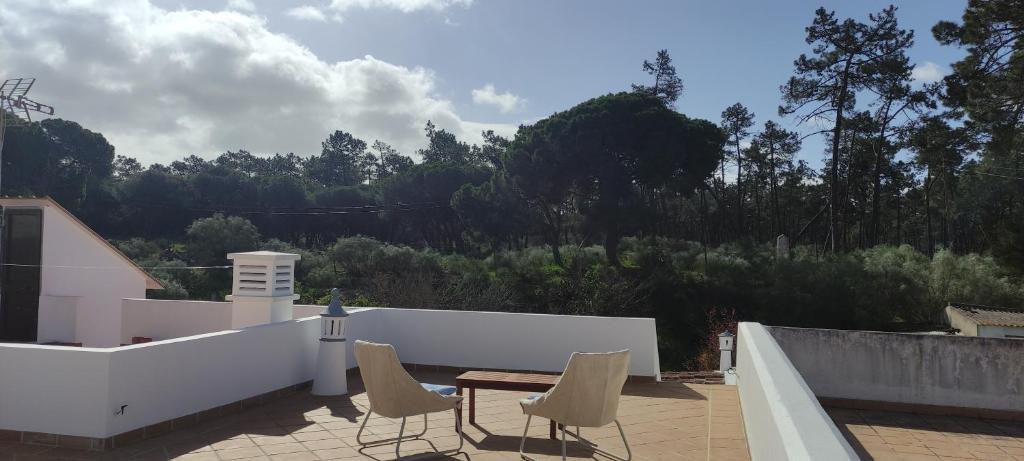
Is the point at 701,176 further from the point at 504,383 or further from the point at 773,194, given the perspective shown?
the point at 504,383

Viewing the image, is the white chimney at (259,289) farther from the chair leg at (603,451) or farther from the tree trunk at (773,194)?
the tree trunk at (773,194)

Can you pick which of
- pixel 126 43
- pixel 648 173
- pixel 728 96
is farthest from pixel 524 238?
pixel 126 43

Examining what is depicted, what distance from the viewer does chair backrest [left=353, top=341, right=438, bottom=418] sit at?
3.99m

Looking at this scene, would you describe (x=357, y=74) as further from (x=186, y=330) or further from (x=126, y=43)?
(x=186, y=330)

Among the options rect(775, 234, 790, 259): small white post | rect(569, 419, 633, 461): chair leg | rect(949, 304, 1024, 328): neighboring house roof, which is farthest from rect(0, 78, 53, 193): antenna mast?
rect(775, 234, 790, 259): small white post

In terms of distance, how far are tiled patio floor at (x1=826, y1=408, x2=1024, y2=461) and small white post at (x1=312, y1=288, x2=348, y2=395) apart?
157 inches

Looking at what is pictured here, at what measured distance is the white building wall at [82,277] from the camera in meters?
8.84

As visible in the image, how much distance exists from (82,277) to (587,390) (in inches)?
324

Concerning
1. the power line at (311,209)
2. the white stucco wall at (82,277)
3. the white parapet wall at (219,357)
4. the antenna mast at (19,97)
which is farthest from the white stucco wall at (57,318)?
the power line at (311,209)

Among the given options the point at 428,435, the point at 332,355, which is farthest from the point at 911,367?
the point at 332,355

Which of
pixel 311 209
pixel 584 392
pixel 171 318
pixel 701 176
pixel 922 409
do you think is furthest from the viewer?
pixel 311 209

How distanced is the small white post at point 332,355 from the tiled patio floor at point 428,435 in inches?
5.2

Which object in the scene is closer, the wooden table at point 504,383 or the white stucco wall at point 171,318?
the wooden table at point 504,383

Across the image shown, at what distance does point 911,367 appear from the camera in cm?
634
